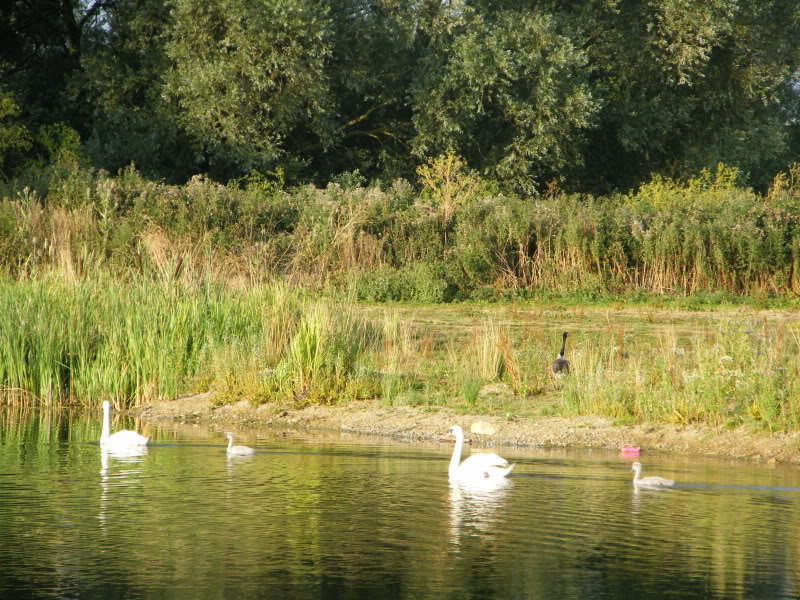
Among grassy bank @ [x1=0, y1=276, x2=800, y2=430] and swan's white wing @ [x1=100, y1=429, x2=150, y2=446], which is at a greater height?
grassy bank @ [x1=0, y1=276, x2=800, y2=430]

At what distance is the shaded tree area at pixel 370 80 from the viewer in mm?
35594

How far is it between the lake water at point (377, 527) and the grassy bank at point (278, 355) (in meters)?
2.51

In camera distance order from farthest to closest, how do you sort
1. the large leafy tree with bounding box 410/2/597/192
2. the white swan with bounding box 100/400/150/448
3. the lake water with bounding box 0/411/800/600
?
1. the large leafy tree with bounding box 410/2/597/192
2. the white swan with bounding box 100/400/150/448
3. the lake water with bounding box 0/411/800/600

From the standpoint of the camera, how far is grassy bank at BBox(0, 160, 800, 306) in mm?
26734

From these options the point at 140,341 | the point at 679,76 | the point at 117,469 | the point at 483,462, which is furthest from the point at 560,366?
the point at 679,76

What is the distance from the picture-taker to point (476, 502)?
10.6 m

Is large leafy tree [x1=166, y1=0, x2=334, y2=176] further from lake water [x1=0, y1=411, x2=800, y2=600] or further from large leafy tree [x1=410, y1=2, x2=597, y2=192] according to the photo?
lake water [x1=0, y1=411, x2=800, y2=600]

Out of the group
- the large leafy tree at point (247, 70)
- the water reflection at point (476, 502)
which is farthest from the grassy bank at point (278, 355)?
the large leafy tree at point (247, 70)

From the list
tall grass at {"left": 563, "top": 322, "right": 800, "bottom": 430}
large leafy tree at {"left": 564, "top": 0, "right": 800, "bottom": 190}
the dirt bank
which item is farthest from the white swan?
large leafy tree at {"left": 564, "top": 0, "right": 800, "bottom": 190}

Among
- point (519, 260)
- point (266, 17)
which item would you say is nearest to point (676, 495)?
point (519, 260)

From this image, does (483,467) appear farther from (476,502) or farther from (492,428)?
(492,428)

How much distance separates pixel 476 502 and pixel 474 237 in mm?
17956

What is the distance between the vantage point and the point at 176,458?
1288 cm

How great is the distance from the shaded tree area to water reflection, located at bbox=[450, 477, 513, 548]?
24899 mm
